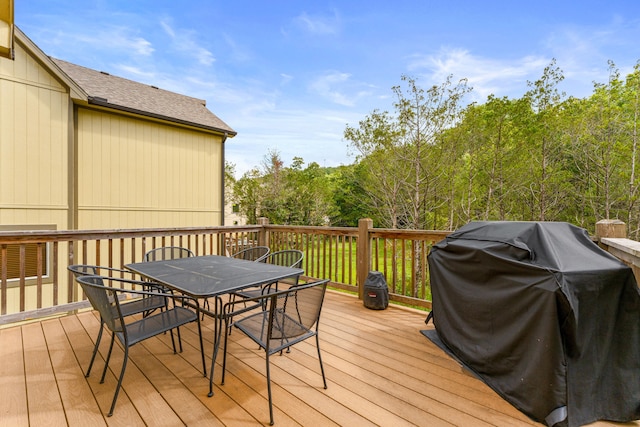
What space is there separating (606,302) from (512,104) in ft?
34.7

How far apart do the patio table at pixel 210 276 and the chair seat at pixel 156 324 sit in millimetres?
141

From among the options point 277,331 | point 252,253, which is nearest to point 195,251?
point 252,253

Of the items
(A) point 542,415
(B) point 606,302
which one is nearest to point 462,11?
(B) point 606,302

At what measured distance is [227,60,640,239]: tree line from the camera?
9.93 meters

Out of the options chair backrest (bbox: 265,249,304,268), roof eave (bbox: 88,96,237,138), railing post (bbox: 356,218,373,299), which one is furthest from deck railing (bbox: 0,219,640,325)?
roof eave (bbox: 88,96,237,138)

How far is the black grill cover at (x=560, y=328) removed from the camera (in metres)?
1.66

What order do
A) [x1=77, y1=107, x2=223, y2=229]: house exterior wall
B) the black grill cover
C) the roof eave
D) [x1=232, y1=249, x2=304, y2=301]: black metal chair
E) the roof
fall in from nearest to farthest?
the black grill cover, [x1=232, y1=249, x2=304, y2=301]: black metal chair, the roof eave, [x1=77, y1=107, x2=223, y2=229]: house exterior wall, the roof

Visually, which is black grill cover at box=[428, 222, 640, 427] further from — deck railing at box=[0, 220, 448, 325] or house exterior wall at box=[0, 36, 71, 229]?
house exterior wall at box=[0, 36, 71, 229]

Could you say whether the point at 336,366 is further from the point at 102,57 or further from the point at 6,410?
the point at 102,57

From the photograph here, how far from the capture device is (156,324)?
2.13 m

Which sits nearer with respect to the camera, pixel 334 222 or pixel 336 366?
pixel 336 366

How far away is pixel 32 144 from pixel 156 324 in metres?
5.65

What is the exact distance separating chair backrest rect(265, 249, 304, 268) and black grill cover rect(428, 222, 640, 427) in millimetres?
1776

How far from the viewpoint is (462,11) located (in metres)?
6.30
